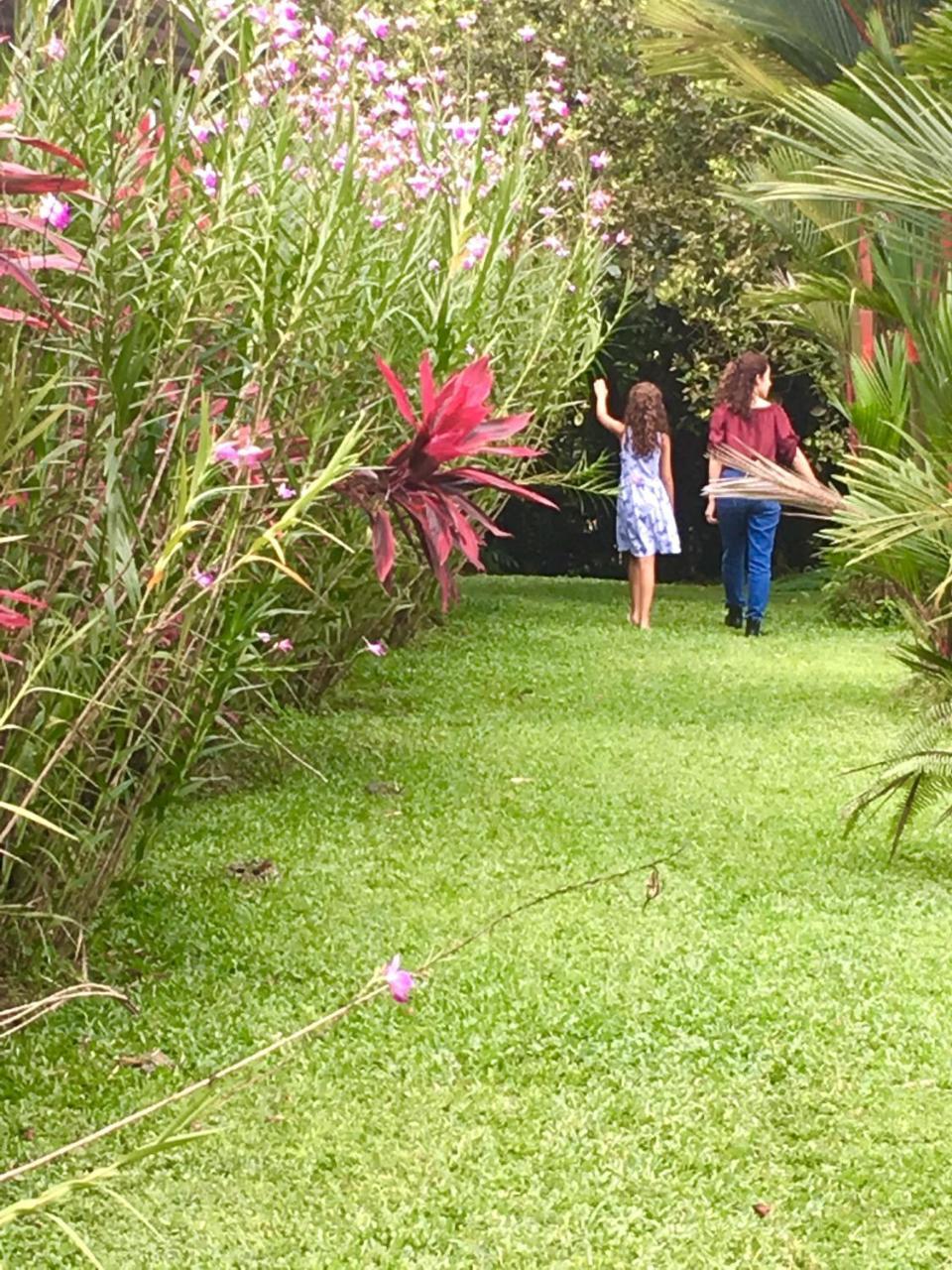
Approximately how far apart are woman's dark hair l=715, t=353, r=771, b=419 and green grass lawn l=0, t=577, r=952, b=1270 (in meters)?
5.05

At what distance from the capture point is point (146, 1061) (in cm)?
348

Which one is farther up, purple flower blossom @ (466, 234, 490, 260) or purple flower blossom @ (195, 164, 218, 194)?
purple flower blossom @ (466, 234, 490, 260)

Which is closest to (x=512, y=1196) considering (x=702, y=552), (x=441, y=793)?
(x=441, y=793)

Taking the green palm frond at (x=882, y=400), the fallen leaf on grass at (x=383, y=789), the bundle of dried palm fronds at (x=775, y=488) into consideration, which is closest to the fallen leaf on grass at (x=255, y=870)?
the fallen leaf on grass at (x=383, y=789)

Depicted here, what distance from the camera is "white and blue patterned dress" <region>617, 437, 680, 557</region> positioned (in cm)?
1162

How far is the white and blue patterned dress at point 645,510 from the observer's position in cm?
1162

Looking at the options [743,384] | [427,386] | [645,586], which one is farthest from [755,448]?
[427,386]

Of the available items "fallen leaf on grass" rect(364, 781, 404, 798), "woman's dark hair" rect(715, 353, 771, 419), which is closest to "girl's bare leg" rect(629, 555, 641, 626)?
"woman's dark hair" rect(715, 353, 771, 419)

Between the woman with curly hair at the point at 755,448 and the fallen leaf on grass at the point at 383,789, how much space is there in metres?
5.69

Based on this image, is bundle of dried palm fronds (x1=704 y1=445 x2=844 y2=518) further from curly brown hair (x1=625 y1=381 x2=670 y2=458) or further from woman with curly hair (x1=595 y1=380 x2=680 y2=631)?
curly brown hair (x1=625 y1=381 x2=670 y2=458)

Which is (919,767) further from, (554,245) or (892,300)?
(554,245)

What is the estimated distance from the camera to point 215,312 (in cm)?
350

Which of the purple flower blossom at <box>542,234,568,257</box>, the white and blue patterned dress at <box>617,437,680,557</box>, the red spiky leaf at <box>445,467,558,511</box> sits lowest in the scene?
the white and blue patterned dress at <box>617,437,680,557</box>

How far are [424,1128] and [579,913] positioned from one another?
1.37 meters
